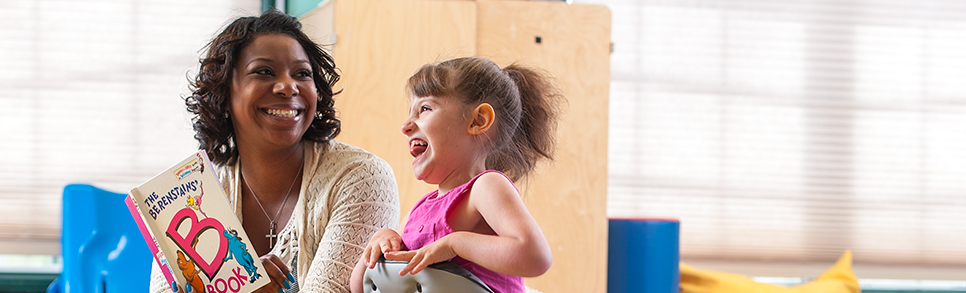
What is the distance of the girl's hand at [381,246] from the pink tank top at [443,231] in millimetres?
63

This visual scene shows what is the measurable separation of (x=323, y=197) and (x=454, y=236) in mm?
512

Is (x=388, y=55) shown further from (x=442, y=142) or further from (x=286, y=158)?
(x=442, y=142)

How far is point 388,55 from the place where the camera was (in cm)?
225

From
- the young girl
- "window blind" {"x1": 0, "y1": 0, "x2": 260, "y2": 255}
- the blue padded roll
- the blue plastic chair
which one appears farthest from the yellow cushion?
"window blind" {"x1": 0, "y1": 0, "x2": 260, "y2": 255}

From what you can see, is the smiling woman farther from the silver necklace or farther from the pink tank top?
the pink tank top

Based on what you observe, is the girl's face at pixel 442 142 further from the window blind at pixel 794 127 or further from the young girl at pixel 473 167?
the window blind at pixel 794 127

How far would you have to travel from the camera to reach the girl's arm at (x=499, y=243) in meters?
0.98

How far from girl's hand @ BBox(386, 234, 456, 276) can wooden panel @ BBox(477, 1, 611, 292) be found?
1.32 meters

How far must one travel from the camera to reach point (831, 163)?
3420 millimetres

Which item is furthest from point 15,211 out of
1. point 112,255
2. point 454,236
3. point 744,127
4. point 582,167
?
point 744,127

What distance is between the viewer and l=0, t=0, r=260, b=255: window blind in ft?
9.55

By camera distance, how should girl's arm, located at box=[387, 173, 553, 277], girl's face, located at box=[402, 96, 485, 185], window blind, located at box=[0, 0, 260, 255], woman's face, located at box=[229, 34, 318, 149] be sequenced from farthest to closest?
1. window blind, located at box=[0, 0, 260, 255]
2. woman's face, located at box=[229, 34, 318, 149]
3. girl's face, located at box=[402, 96, 485, 185]
4. girl's arm, located at box=[387, 173, 553, 277]

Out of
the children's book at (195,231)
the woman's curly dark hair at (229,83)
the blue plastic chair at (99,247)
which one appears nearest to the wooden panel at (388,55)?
the woman's curly dark hair at (229,83)

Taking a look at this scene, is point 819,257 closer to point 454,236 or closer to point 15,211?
point 454,236
